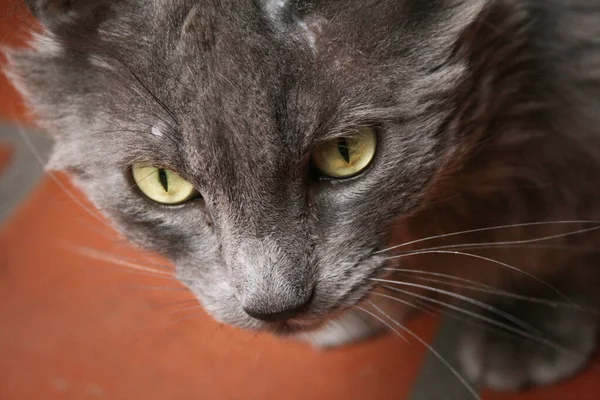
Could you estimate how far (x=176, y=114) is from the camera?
26.8 inches

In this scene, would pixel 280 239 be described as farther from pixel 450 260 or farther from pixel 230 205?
pixel 450 260

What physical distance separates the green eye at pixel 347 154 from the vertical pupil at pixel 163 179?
0.18 m

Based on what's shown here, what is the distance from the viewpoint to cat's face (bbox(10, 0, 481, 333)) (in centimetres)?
66

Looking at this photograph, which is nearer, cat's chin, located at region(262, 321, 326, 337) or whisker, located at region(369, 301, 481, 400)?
cat's chin, located at region(262, 321, 326, 337)

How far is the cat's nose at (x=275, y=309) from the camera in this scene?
0.69m

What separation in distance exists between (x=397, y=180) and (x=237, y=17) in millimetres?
244

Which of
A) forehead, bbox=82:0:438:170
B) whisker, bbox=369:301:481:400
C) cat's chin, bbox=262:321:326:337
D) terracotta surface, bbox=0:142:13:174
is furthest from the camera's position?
terracotta surface, bbox=0:142:13:174

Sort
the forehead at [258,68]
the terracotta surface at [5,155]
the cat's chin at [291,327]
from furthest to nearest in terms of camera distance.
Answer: the terracotta surface at [5,155] → the cat's chin at [291,327] → the forehead at [258,68]

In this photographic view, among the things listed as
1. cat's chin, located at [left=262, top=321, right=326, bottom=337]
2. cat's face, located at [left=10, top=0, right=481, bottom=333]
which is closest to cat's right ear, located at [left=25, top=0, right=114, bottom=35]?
cat's face, located at [left=10, top=0, right=481, bottom=333]

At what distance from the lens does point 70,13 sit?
696mm

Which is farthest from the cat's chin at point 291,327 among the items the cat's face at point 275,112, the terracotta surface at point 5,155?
the terracotta surface at point 5,155

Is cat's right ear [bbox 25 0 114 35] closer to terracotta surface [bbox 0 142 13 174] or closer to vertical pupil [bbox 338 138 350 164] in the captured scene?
vertical pupil [bbox 338 138 350 164]

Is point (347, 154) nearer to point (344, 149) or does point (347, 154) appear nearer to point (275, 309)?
point (344, 149)

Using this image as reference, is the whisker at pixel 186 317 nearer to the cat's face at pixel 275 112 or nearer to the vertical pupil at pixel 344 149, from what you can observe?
the cat's face at pixel 275 112
